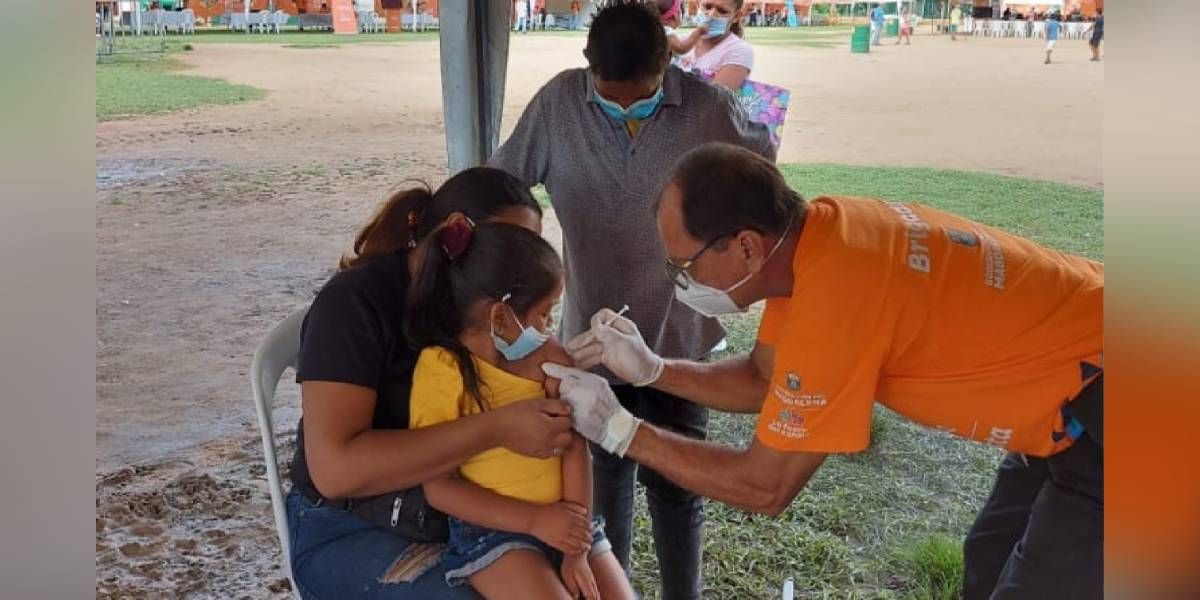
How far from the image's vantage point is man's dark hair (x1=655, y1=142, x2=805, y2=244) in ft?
6.02

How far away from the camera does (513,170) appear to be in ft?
9.27

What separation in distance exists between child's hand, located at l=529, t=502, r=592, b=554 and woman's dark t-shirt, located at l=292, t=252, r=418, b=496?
0.97 feet

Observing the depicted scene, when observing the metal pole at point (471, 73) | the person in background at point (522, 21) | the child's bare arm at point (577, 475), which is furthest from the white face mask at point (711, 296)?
the person in background at point (522, 21)

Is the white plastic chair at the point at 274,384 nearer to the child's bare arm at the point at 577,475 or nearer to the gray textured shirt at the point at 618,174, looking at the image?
the child's bare arm at the point at 577,475

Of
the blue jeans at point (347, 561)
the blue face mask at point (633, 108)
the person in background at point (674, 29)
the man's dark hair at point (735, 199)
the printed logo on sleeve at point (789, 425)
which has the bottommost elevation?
the blue jeans at point (347, 561)

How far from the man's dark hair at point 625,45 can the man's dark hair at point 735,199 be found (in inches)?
32.6

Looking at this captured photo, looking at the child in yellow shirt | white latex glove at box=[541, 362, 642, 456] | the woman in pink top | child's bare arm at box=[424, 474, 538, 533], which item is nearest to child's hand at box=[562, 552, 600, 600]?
the child in yellow shirt

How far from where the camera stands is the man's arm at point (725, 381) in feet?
7.45

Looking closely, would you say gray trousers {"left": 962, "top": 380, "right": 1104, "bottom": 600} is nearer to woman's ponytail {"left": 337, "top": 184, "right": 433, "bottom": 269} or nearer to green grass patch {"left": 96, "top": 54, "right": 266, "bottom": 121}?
woman's ponytail {"left": 337, "top": 184, "right": 433, "bottom": 269}

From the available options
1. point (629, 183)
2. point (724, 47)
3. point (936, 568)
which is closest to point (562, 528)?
point (629, 183)
